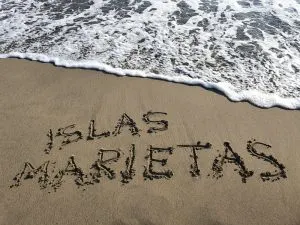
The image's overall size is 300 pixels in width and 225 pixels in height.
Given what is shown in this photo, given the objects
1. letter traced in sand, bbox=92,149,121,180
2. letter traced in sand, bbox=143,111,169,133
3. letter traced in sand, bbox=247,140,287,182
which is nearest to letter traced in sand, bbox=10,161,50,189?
letter traced in sand, bbox=92,149,121,180

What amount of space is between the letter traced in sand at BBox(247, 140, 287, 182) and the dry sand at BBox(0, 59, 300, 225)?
1 centimetres

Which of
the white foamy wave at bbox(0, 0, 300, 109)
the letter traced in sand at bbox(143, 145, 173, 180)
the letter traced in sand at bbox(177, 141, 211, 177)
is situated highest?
the letter traced in sand at bbox(177, 141, 211, 177)

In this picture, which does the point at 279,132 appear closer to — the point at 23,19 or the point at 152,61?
the point at 152,61

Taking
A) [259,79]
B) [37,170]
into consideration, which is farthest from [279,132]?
[37,170]

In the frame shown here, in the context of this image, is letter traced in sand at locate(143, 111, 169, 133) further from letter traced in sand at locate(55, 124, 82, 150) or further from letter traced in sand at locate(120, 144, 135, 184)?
letter traced in sand at locate(55, 124, 82, 150)

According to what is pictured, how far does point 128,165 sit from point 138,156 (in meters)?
0.15

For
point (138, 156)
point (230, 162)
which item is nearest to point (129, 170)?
point (138, 156)

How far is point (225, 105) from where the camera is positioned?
176 inches

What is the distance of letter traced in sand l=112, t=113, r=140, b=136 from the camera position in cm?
414

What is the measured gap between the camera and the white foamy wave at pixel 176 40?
494 centimetres

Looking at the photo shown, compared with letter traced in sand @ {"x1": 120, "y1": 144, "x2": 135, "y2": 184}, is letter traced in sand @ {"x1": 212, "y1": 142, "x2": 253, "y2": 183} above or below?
above

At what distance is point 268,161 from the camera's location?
3.81 meters

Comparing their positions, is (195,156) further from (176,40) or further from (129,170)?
(176,40)

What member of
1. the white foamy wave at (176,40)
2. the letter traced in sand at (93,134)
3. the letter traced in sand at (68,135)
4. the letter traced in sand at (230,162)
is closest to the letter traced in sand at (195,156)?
the letter traced in sand at (230,162)
